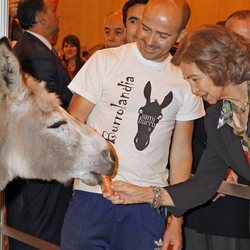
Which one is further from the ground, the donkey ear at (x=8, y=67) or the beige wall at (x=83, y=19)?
the donkey ear at (x=8, y=67)

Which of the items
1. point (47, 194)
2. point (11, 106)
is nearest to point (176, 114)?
point (11, 106)

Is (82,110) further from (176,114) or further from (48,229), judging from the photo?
(48,229)

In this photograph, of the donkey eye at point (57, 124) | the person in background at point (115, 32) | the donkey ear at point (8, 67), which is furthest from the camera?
the person in background at point (115, 32)

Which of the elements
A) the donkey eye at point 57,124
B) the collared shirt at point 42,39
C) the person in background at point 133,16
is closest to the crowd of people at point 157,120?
the donkey eye at point 57,124

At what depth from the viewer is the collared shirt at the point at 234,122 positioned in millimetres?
2566

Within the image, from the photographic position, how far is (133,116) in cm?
269

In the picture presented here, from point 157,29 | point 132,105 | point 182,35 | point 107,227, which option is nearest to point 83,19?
point 182,35

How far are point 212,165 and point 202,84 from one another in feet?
1.54

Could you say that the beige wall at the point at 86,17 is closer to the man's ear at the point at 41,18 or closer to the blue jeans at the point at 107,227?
the man's ear at the point at 41,18

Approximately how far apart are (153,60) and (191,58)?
0.29 m

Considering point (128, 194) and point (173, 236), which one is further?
point (173, 236)

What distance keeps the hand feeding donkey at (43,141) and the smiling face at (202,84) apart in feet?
1.43

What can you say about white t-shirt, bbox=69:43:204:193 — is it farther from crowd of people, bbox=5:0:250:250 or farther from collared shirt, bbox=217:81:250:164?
collared shirt, bbox=217:81:250:164

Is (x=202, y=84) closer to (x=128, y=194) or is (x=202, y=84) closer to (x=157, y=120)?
(x=157, y=120)
